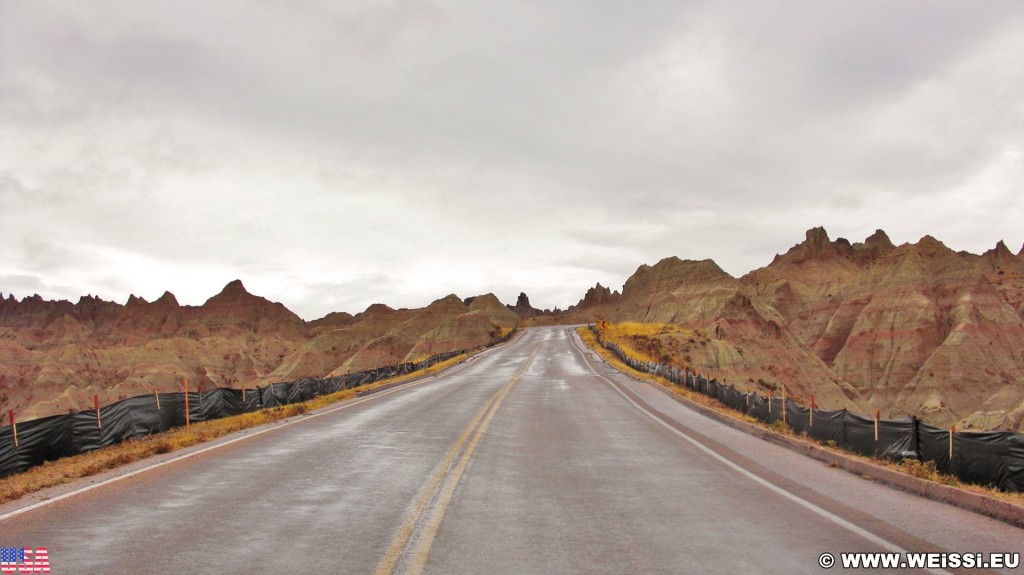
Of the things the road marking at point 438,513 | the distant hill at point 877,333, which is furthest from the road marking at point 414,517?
the distant hill at point 877,333

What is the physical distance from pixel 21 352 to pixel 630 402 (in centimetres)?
21721

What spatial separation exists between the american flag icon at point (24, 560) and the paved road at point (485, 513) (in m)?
0.15

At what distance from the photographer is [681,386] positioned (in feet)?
111

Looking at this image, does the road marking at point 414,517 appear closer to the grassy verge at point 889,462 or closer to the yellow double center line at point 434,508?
the yellow double center line at point 434,508

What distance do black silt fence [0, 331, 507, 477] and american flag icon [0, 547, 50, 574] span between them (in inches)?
327

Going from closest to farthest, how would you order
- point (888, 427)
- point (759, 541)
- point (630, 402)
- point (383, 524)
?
point (759, 541) → point (383, 524) → point (888, 427) → point (630, 402)

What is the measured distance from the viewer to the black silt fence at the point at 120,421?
13.7m

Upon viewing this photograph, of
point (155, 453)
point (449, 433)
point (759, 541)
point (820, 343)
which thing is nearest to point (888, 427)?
point (759, 541)

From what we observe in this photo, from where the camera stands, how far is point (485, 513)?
25.8ft

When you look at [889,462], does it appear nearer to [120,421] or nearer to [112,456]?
[112,456]

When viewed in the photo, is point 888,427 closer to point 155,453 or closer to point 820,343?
point 155,453

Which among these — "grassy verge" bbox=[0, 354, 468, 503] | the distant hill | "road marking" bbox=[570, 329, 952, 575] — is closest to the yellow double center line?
"road marking" bbox=[570, 329, 952, 575]

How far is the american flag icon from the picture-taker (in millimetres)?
5773

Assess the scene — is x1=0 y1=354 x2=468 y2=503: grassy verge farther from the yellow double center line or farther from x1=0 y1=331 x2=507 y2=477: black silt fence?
the yellow double center line
